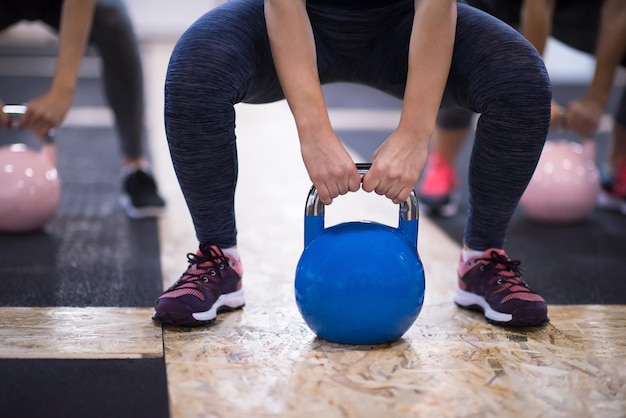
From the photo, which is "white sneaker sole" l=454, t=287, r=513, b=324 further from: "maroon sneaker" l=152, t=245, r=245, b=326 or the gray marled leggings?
"maroon sneaker" l=152, t=245, r=245, b=326

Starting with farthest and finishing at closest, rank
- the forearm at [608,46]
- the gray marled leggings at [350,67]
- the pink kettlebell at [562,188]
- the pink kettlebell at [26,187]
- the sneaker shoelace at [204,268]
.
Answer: the pink kettlebell at [562,188] → the forearm at [608,46] → the pink kettlebell at [26,187] → the sneaker shoelace at [204,268] → the gray marled leggings at [350,67]

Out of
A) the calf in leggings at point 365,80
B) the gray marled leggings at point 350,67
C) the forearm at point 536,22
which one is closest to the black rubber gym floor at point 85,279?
the calf in leggings at point 365,80

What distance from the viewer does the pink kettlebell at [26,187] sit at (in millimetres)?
2172

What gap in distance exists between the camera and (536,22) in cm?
211

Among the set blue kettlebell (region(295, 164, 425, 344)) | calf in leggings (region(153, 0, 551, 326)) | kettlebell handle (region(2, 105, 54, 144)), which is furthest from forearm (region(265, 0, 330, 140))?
kettlebell handle (region(2, 105, 54, 144))

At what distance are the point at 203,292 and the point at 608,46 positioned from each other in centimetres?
149

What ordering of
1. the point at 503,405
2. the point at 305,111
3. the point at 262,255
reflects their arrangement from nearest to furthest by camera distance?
1. the point at 503,405
2. the point at 305,111
3. the point at 262,255

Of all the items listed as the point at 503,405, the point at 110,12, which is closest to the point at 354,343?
the point at 503,405

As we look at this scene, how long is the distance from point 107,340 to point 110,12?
1227mm

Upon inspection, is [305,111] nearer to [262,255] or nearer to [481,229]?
[481,229]

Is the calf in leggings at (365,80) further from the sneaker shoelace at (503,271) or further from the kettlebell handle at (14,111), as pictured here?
the kettlebell handle at (14,111)

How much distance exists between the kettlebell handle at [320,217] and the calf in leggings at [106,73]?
98 cm

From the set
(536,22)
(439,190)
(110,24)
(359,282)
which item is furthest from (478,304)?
(110,24)

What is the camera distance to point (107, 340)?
147cm
